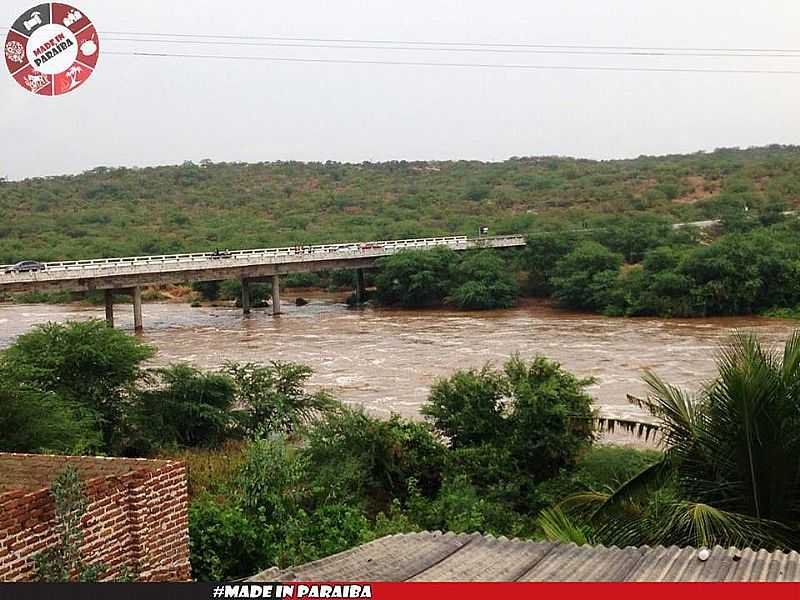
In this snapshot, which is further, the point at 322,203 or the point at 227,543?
the point at 322,203

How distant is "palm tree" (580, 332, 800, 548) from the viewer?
6395 millimetres

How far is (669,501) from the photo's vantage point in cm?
696

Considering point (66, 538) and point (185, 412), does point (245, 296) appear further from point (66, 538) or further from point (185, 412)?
point (66, 538)

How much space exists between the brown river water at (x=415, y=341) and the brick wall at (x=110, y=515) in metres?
16.8

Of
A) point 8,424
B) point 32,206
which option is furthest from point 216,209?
point 8,424

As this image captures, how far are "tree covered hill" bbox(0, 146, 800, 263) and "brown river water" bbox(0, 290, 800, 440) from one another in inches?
777

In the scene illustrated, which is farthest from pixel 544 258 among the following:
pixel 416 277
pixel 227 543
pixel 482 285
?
pixel 227 543

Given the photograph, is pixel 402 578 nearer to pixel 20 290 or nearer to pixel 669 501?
pixel 669 501

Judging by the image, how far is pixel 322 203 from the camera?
356 feet

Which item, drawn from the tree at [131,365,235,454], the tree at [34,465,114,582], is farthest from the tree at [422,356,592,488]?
the tree at [34,465,114,582]

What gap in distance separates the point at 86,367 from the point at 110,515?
15674 millimetres

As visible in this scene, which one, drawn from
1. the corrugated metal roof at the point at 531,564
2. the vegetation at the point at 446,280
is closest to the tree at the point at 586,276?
the vegetation at the point at 446,280

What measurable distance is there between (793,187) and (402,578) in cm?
9161

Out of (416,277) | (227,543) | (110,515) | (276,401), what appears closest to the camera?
(110,515)
